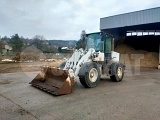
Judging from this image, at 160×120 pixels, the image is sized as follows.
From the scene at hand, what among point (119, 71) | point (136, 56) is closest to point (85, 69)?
point (119, 71)

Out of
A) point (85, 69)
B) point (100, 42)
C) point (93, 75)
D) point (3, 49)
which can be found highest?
point (3, 49)

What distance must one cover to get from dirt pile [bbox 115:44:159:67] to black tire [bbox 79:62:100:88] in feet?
48.9

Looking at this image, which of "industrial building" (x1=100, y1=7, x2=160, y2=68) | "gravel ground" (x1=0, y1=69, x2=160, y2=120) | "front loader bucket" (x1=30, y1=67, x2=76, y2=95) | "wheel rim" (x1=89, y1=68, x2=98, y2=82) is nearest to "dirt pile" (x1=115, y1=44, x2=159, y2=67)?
"industrial building" (x1=100, y1=7, x2=160, y2=68)

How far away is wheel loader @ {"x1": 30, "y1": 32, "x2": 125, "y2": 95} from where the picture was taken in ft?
22.4

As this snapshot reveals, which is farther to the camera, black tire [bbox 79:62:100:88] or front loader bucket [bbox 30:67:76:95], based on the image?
black tire [bbox 79:62:100:88]

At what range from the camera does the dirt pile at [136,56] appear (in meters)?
21.3

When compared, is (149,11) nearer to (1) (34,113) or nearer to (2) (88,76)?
(2) (88,76)

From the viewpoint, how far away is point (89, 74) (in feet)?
24.7

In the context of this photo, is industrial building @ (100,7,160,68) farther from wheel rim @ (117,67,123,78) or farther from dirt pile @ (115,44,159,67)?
wheel rim @ (117,67,123,78)

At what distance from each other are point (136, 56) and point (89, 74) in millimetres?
16729

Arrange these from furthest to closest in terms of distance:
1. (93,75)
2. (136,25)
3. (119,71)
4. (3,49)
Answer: (3,49) < (136,25) < (119,71) < (93,75)

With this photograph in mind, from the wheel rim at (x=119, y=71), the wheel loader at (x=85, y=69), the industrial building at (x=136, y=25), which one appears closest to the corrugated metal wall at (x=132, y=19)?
the industrial building at (x=136, y=25)

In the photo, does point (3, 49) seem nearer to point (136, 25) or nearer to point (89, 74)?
point (136, 25)

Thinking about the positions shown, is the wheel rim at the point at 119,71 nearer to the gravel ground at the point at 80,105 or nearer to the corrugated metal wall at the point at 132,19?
the gravel ground at the point at 80,105
